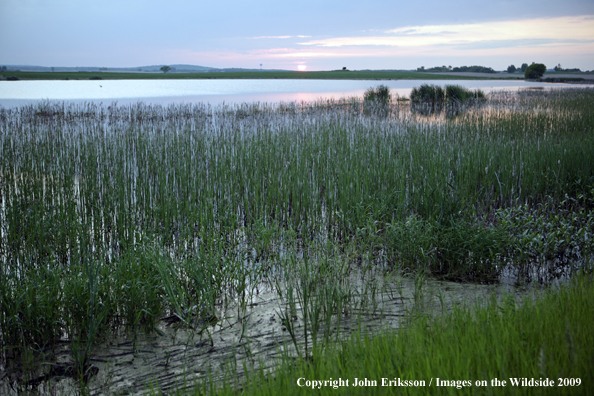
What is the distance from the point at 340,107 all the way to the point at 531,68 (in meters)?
65.6

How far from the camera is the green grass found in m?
1.85

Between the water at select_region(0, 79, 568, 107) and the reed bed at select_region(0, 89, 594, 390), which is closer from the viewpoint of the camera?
the reed bed at select_region(0, 89, 594, 390)

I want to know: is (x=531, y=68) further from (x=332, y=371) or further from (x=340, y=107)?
(x=332, y=371)

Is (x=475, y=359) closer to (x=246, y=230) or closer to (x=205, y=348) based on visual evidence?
(x=205, y=348)

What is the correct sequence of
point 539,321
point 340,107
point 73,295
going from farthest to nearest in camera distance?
point 340,107
point 73,295
point 539,321

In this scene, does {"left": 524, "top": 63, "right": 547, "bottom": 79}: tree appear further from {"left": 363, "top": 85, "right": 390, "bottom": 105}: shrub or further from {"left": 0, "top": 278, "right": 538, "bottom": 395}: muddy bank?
{"left": 0, "top": 278, "right": 538, "bottom": 395}: muddy bank

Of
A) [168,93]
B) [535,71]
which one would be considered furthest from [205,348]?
[535,71]

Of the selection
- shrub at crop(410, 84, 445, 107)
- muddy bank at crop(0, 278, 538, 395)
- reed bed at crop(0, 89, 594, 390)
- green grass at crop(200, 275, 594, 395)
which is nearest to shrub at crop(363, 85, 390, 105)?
shrub at crop(410, 84, 445, 107)

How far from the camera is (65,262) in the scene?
484cm

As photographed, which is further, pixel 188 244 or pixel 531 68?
pixel 531 68

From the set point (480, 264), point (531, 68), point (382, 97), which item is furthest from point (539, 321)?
point (531, 68)

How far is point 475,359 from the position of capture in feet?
6.98

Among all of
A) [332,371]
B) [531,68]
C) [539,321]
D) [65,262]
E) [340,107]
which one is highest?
[531,68]

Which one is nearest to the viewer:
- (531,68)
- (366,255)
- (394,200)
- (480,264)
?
(480,264)
